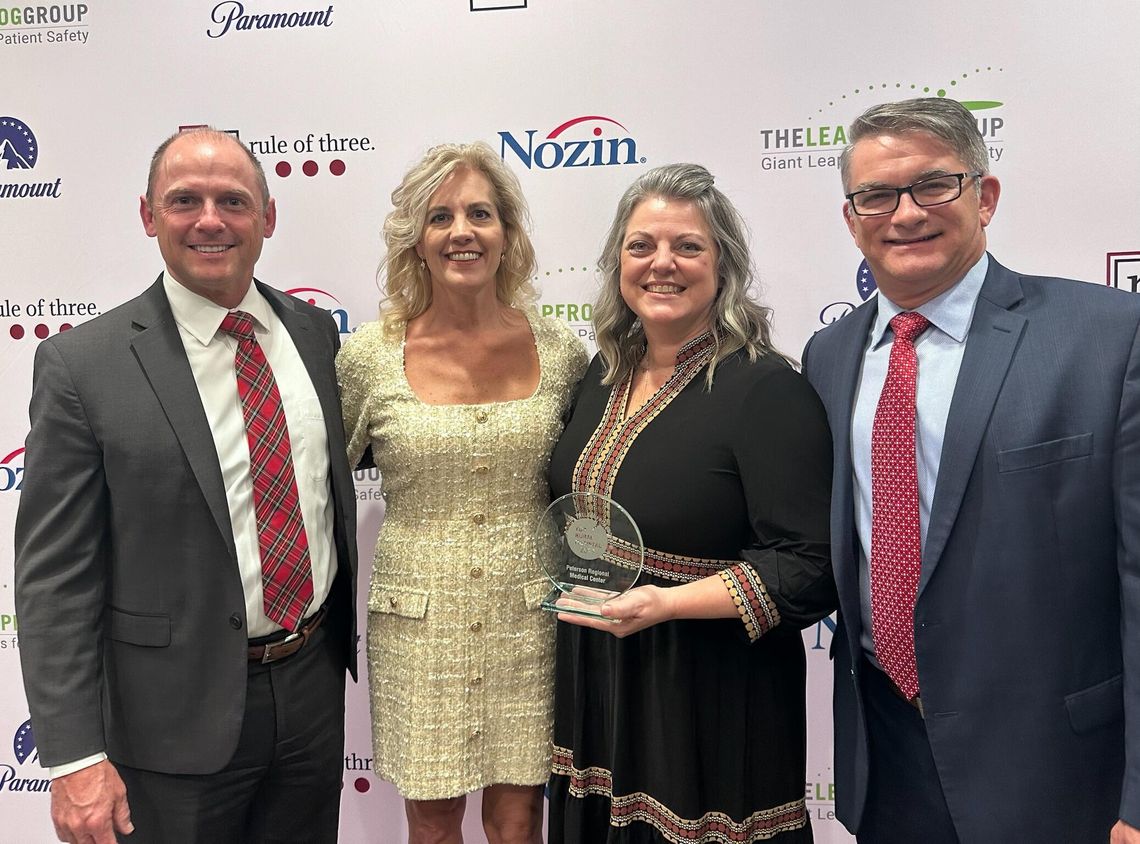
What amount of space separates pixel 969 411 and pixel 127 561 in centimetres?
165

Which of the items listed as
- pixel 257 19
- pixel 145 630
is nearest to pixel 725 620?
pixel 145 630

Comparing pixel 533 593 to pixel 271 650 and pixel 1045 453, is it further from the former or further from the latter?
pixel 1045 453

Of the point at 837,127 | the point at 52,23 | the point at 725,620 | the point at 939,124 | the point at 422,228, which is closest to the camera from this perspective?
the point at 939,124

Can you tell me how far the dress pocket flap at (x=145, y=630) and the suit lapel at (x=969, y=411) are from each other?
1485 mm

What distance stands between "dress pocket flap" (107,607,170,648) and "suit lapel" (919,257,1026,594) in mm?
1485

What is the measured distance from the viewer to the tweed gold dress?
212cm

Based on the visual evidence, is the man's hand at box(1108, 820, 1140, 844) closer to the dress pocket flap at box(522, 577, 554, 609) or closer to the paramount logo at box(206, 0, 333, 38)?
the dress pocket flap at box(522, 577, 554, 609)

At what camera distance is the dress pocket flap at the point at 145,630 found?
179cm

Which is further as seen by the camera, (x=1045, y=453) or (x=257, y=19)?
(x=257, y=19)

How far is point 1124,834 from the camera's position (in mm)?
1483

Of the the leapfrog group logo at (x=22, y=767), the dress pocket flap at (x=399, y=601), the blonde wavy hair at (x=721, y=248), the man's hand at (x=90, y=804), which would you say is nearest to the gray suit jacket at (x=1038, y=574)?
the blonde wavy hair at (x=721, y=248)

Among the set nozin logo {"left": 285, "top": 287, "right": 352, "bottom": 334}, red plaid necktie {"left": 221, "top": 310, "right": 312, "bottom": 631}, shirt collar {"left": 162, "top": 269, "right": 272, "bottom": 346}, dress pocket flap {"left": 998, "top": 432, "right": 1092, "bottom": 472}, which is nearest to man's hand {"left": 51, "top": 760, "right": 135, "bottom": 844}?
red plaid necktie {"left": 221, "top": 310, "right": 312, "bottom": 631}

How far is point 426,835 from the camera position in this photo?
7.45 feet

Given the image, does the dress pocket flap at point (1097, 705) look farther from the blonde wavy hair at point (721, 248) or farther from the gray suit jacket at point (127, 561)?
the gray suit jacket at point (127, 561)
